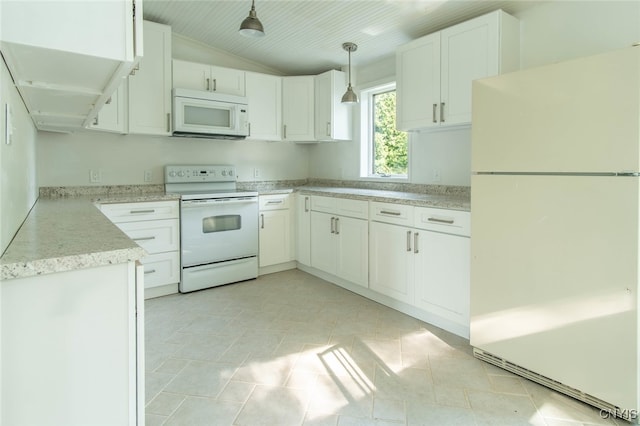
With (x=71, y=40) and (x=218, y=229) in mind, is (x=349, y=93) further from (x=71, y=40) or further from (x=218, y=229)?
(x=71, y=40)

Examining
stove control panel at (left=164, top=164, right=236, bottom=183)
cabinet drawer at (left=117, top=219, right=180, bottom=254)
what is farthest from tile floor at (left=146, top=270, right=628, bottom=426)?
stove control panel at (left=164, top=164, right=236, bottom=183)

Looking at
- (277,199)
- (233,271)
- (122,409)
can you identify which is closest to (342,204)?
(277,199)

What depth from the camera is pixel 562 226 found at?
1854 millimetres

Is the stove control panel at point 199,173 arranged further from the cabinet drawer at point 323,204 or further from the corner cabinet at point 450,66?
the corner cabinet at point 450,66

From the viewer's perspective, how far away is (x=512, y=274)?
81.2 inches

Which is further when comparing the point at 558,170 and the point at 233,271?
the point at 233,271

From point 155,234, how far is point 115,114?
1.10 meters

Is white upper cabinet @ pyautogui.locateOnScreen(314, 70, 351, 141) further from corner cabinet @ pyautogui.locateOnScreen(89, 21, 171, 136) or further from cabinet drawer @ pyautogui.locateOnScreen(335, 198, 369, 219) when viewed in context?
corner cabinet @ pyautogui.locateOnScreen(89, 21, 171, 136)

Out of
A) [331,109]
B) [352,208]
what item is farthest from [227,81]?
[352,208]

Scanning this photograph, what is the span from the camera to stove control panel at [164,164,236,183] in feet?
12.4

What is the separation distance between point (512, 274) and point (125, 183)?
134 inches

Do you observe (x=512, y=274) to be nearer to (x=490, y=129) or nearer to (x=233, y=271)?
(x=490, y=129)

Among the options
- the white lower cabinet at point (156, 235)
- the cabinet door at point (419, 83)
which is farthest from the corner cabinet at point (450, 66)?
the white lower cabinet at point (156, 235)

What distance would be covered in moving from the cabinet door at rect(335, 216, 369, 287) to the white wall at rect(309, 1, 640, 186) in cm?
78
